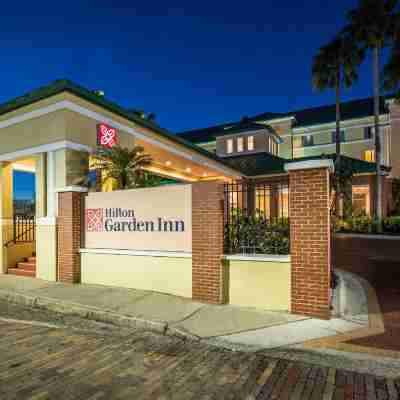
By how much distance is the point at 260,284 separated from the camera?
22.3 ft

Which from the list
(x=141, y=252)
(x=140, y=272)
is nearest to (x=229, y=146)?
(x=141, y=252)

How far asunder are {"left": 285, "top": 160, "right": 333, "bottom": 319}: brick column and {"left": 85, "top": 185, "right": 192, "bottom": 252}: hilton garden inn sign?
251cm

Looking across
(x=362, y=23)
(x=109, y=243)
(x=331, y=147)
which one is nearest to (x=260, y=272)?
(x=109, y=243)

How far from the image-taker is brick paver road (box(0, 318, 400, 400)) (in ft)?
11.8

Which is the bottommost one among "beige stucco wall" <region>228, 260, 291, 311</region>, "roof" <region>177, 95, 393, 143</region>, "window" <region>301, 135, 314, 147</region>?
"beige stucco wall" <region>228, 260, 291, 311</region>

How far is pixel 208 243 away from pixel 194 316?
1.68 meters

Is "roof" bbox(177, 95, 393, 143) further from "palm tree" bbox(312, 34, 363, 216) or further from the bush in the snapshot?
the bush

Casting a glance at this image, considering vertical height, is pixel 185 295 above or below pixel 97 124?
below

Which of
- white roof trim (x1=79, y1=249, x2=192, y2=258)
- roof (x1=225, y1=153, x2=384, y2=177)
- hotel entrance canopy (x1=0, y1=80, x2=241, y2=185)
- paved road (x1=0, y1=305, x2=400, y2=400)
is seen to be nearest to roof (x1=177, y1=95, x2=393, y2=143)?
roof (x1=225, y1=153, x2=384, y2=177)

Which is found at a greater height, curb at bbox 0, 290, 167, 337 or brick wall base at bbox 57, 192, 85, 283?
brick wall base at bbox 57, 192, 85, 283

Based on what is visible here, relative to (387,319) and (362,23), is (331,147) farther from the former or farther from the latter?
(387,319)

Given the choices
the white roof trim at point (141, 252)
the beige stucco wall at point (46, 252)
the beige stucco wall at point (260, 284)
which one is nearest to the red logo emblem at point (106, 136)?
the beige stucco wall at point (46, 252)

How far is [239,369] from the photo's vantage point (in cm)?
418

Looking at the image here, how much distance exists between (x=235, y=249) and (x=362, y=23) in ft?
80.9
